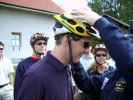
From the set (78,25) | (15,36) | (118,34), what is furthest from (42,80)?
(15,36)

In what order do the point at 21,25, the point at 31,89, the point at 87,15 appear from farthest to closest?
the point at 21,25 → the point at 31,89 → the point at 87,15

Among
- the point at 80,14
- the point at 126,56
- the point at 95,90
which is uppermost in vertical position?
the point at 80,14

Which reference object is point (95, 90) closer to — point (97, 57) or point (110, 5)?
point (97, 57)

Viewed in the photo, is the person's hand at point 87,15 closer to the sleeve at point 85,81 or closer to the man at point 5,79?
the sleeve at point 85,81

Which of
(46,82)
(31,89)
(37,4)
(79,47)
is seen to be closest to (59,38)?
(79,47)

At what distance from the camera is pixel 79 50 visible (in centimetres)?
395

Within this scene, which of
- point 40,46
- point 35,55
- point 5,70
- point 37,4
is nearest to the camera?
point 35,55

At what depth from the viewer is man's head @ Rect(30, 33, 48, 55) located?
24.5 feet

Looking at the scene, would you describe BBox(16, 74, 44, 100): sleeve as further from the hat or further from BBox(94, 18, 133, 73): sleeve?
BBox(94, 18, 133, 73): sleeve

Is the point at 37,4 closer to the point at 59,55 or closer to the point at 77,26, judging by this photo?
the point at 59,55

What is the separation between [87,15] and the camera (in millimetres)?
3520

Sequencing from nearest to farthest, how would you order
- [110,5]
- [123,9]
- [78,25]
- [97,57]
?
[78,25]
[97,57]
[123,9]
[110,5]

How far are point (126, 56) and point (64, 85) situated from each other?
93cm

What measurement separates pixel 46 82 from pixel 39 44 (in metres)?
3.74
